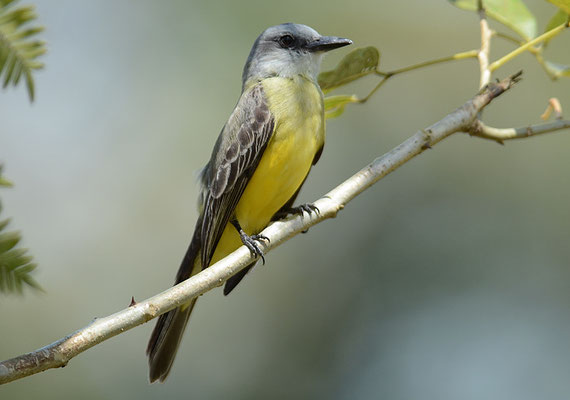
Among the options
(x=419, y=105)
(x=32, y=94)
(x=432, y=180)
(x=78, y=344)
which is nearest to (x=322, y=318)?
(x=432, y=180)

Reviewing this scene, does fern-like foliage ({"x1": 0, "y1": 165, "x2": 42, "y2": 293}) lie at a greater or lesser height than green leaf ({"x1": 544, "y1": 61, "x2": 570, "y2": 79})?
lesser

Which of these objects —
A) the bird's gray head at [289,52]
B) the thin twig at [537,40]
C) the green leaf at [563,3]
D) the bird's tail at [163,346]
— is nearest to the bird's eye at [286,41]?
the bird's gray head at [289,52]

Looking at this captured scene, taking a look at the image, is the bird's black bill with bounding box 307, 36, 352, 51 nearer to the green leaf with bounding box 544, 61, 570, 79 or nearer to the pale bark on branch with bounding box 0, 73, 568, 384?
the green leaf with bounding box 544, 61, 570, 79

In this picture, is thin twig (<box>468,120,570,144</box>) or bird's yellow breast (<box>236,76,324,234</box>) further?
bird's yellow breast (<box>236,76,324,234</box>)

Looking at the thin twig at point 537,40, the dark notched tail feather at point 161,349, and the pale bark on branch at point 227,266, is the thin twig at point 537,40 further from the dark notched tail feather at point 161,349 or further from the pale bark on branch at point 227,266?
the dark notched tail feather at point 161,349

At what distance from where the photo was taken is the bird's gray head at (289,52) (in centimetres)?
470

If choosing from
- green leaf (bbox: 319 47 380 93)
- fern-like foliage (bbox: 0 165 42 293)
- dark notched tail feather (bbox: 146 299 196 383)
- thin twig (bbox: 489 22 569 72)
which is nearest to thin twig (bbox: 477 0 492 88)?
thin twig (bbox: 489 22 569 72)

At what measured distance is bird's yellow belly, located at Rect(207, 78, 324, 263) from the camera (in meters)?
4.20

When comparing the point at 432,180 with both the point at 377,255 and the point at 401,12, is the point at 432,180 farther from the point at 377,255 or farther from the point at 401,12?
the point at 401,12

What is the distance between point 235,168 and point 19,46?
306 centimetres

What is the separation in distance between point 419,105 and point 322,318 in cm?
257

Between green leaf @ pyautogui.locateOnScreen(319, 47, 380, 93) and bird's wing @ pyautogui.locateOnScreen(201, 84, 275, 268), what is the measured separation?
2.77 feet

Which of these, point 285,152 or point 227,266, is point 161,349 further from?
point 227,266

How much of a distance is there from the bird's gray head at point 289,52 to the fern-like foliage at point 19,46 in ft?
11.4
